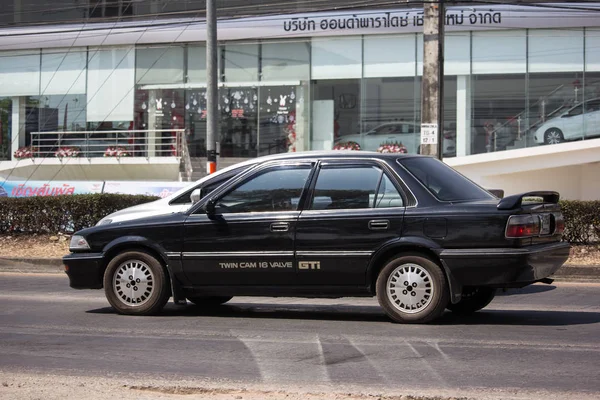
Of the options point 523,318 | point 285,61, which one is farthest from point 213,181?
point 285,61

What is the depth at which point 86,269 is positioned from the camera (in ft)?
29.8

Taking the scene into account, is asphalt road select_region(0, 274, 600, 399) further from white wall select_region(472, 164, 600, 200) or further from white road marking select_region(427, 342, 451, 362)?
white wall select_region(472, 164, 600, 200)

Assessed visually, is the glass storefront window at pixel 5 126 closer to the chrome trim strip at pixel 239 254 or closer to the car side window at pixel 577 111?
the car side window at pixel 577 111

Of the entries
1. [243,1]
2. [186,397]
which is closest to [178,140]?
[243,1]

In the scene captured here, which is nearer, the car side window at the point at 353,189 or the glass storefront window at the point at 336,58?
the car side window at the point at 353,189

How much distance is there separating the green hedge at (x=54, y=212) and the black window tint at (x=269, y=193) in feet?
Result: 28.4

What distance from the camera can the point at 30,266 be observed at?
15445mm

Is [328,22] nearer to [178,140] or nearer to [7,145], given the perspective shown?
[178,140]

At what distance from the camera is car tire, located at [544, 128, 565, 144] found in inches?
1162

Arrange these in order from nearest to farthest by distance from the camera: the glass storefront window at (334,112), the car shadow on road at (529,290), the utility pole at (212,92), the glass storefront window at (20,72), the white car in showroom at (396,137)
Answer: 1. the car shadow on road at (529,290)
2. the utility pole at (212,92)
3. the white car in showroom at (396,137)
4. the glass storefront window at (334,112)
5. the glass storefront window at (20,72)

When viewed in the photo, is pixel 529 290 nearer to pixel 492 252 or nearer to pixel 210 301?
pixel 492 252

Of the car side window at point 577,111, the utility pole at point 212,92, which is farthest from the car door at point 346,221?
the car side window at point 577,111

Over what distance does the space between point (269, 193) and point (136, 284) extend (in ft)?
5.71

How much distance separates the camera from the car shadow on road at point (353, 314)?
27.7 ft
